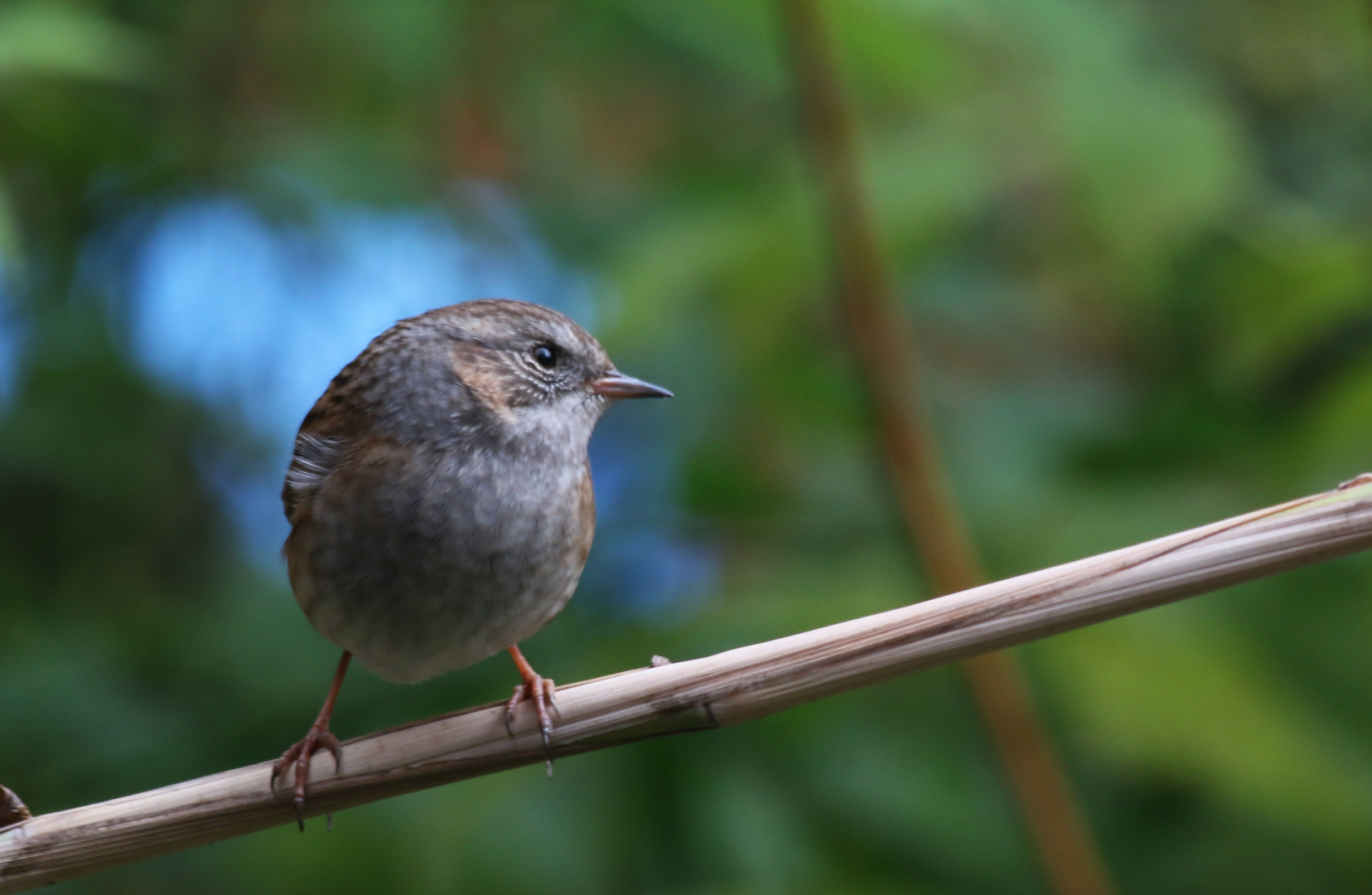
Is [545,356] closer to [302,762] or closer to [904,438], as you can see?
[904,438]

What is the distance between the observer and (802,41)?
324 cm

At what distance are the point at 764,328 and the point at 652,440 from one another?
98 centimetres

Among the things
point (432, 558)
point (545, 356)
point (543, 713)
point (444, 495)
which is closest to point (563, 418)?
point (545, 356)

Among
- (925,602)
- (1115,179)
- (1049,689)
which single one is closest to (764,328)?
(1115,179)

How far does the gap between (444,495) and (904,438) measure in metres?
1.18

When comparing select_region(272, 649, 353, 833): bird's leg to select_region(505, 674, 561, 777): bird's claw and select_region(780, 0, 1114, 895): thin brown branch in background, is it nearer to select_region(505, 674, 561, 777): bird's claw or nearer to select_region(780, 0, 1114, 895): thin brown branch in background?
select_region(505, 674, 561, 777): bird's claw

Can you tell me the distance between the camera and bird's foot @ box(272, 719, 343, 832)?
2316 mm

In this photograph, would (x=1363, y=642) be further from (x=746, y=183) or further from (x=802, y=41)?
(x=746, y=183)

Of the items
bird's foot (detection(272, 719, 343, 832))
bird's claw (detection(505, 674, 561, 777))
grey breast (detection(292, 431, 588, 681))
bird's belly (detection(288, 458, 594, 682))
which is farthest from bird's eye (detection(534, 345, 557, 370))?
bird's foot (detection(272, 719, 343, 832))

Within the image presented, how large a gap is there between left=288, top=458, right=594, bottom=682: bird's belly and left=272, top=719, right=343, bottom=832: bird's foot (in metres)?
0.23

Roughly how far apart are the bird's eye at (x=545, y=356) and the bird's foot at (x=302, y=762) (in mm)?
1111

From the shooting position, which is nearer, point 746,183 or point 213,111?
point 746,183

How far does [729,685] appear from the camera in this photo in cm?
217

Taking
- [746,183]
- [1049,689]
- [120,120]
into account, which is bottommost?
[1049,689]
